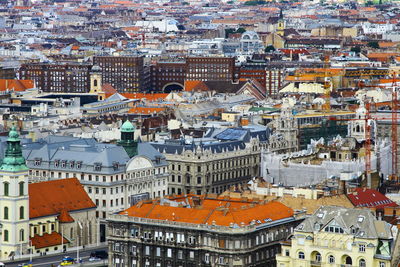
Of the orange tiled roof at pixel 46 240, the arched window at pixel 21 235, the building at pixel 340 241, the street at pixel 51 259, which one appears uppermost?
the building at pixel 340 241

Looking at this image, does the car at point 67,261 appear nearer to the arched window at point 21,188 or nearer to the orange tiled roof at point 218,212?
the orange tiled roof at point 218,212

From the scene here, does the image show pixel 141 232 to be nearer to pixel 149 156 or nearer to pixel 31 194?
pixel 31 194

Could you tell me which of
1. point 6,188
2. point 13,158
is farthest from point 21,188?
point 13,158

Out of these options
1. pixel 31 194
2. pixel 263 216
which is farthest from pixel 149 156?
pixel 263 216

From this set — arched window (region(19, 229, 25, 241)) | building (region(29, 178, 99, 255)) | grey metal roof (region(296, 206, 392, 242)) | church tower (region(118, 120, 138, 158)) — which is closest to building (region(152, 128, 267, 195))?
church tower (region(118, 120, 138, 158))

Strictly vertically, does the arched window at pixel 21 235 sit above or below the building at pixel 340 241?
below

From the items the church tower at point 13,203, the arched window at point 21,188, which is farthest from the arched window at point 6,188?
the arched window at point 21,188

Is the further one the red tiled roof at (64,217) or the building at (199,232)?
the red tiled roof at (64,217)
